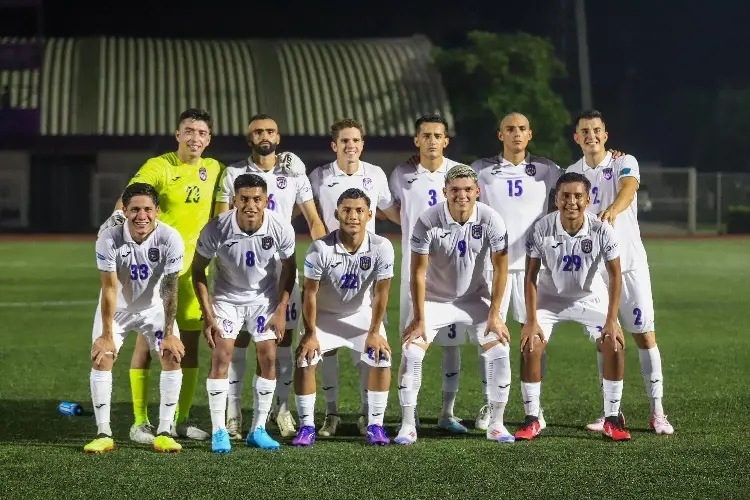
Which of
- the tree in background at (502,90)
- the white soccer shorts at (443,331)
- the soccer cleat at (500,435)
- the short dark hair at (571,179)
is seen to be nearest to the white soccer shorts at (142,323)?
the white soccer shorts at (443,331)

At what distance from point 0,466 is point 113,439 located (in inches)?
37.5

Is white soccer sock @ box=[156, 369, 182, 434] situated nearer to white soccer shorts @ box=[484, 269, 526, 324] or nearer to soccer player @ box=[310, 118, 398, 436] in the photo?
soccer player @ box=[310, 118, 398, 436]

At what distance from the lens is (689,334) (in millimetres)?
14289

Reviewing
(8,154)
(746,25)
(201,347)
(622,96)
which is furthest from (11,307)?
(746,25)

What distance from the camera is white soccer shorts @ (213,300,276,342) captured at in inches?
307

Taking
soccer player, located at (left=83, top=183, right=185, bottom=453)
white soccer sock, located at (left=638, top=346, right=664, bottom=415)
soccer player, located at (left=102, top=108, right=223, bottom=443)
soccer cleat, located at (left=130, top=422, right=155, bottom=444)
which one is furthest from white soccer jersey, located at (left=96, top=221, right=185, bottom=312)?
white soccer sock, located at (left=638, top=346, right=664, bottom=415)

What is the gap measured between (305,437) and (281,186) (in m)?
1.71

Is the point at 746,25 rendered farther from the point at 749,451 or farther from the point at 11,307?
the point at 749,451

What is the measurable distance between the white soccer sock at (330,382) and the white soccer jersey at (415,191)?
0.77 meters

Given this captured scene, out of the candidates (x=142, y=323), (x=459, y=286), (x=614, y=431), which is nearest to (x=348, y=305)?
(x=459, y=286)

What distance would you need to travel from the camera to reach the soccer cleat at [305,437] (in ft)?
25.8

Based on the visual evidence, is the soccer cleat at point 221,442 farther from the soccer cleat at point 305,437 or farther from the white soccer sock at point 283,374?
the white soccer sock at point 283,374

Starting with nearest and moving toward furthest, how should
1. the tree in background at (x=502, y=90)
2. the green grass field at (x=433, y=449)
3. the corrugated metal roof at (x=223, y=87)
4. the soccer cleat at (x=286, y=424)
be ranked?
the green grass field at (x=433, y=449) < the soccer cleat at (x=286, y=424) < the corrugated metal roof at (x=223, y=87) < the tree in background at (x=502, y=90)

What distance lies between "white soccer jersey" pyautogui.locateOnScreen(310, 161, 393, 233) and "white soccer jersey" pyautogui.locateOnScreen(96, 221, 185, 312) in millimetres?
1284
